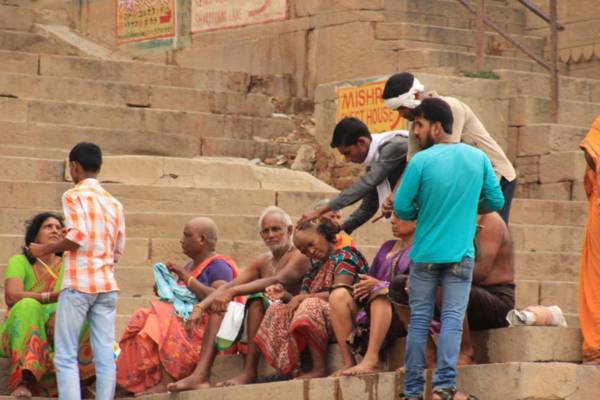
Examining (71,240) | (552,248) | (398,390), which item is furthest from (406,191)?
(552,248)

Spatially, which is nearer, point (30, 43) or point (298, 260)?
point (298, 260)

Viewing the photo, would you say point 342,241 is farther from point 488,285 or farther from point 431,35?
point 431,35

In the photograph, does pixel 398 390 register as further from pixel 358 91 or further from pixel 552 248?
pixel 358 91

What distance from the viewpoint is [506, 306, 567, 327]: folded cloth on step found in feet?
30.7

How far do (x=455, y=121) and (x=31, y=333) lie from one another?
114 inches

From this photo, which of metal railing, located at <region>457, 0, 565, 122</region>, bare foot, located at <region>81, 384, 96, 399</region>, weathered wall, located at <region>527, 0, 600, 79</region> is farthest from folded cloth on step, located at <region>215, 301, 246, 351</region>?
weathered wall, located at <region>527, 0, 600, 79</region>

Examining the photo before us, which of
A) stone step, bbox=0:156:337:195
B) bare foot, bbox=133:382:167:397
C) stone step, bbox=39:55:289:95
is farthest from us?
stone step, bbox=39:55:289:95

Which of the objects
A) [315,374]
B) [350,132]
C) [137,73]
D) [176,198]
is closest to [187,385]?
[315,374]

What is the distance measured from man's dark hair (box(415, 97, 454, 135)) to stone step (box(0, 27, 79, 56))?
9858 mm

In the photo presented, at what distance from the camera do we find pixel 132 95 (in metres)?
16.4

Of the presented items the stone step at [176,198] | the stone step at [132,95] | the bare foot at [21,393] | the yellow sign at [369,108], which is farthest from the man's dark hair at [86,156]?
the stone step at [132,95]

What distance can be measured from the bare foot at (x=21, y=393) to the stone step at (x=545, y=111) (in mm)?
6068

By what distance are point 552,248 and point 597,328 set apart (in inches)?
174

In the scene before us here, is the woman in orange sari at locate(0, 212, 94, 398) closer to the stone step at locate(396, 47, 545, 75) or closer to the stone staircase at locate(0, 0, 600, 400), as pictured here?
the stone staircase at locate(0, 0, 600, 400)
